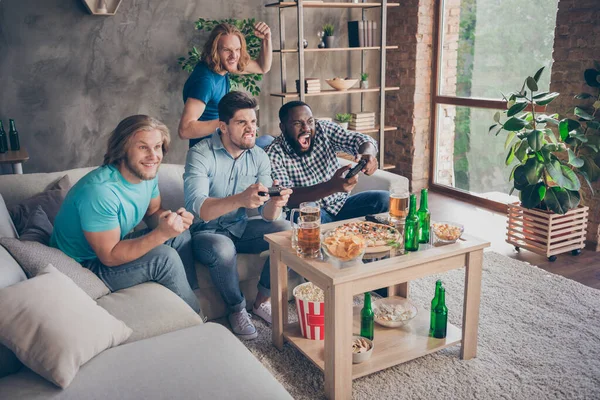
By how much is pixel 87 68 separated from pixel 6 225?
95.7 inches

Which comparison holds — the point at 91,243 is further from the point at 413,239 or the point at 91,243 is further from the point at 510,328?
the point at 510,328

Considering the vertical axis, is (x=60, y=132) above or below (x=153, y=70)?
below

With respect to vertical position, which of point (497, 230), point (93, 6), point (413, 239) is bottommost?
point (497, 230)

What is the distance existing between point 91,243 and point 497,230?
9.97 ft

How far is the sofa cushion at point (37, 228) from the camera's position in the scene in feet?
7.12

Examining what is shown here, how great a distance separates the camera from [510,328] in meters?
2.55

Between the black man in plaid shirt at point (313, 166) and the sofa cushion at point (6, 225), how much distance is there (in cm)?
123

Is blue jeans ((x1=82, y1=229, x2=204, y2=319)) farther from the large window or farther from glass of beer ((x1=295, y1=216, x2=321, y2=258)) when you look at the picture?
the large window

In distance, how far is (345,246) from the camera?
1.93 m

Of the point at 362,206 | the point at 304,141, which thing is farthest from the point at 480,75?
the point at 304,141

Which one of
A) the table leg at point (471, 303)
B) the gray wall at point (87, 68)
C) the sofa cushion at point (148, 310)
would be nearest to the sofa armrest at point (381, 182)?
the table leg at point (471, 303)

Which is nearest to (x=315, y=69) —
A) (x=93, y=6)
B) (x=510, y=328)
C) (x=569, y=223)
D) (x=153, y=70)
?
(x=153, y=70)

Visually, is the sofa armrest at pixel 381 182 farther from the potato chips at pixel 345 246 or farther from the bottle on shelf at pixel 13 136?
the bottle on shelf at pixel 13 136

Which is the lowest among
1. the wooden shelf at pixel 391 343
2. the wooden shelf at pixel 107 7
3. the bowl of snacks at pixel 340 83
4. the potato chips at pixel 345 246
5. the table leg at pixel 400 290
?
the wooden shelf at pixel 391 343
